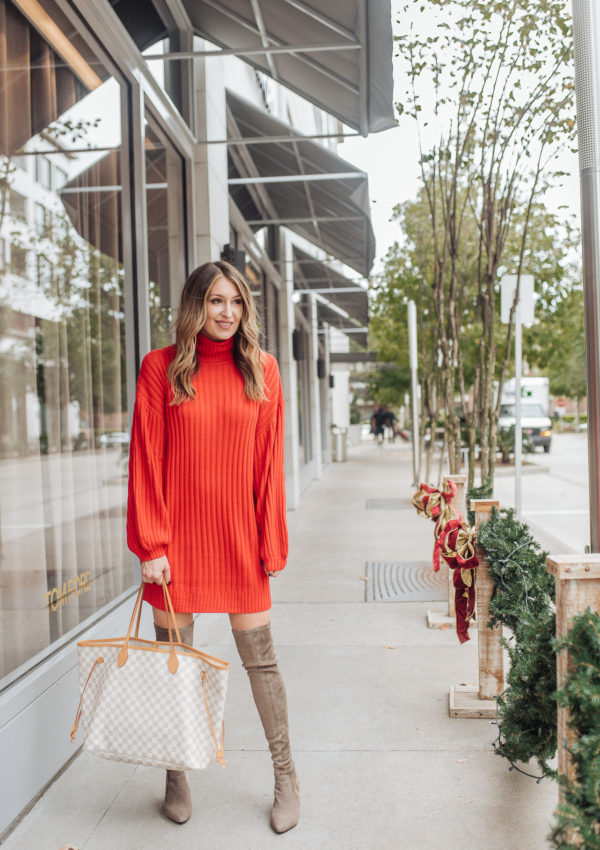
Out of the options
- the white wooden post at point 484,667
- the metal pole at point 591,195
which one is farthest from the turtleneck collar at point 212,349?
the white wooden post at point 484,667

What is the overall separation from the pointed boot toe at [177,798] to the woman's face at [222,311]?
1543 mm

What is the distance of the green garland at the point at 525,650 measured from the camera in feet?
8.38

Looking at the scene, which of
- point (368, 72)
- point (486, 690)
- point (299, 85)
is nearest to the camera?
point (486, 690)

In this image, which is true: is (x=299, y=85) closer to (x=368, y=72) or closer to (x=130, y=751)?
(x=368, y=72)

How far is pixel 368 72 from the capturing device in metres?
4.54

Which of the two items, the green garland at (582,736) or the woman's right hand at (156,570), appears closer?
the green garland at (582,736)

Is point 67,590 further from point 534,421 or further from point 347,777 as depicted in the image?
point 534,421

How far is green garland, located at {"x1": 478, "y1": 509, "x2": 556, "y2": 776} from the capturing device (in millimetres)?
2555

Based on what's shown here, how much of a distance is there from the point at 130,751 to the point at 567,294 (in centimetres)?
1548

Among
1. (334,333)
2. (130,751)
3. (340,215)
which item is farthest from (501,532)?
(334,333)

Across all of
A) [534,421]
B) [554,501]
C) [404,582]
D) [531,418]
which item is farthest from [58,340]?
[531,418]

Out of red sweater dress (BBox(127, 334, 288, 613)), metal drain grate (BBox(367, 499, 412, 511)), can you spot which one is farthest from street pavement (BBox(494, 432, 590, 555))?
Answer: red sweater dress (BBox(127, 334, 288, 613))

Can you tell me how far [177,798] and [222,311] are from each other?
1708 millimetres

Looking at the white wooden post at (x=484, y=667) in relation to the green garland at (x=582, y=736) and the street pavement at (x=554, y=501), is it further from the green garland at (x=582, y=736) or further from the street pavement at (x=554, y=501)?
the street pavement at (x=554, y=501)
